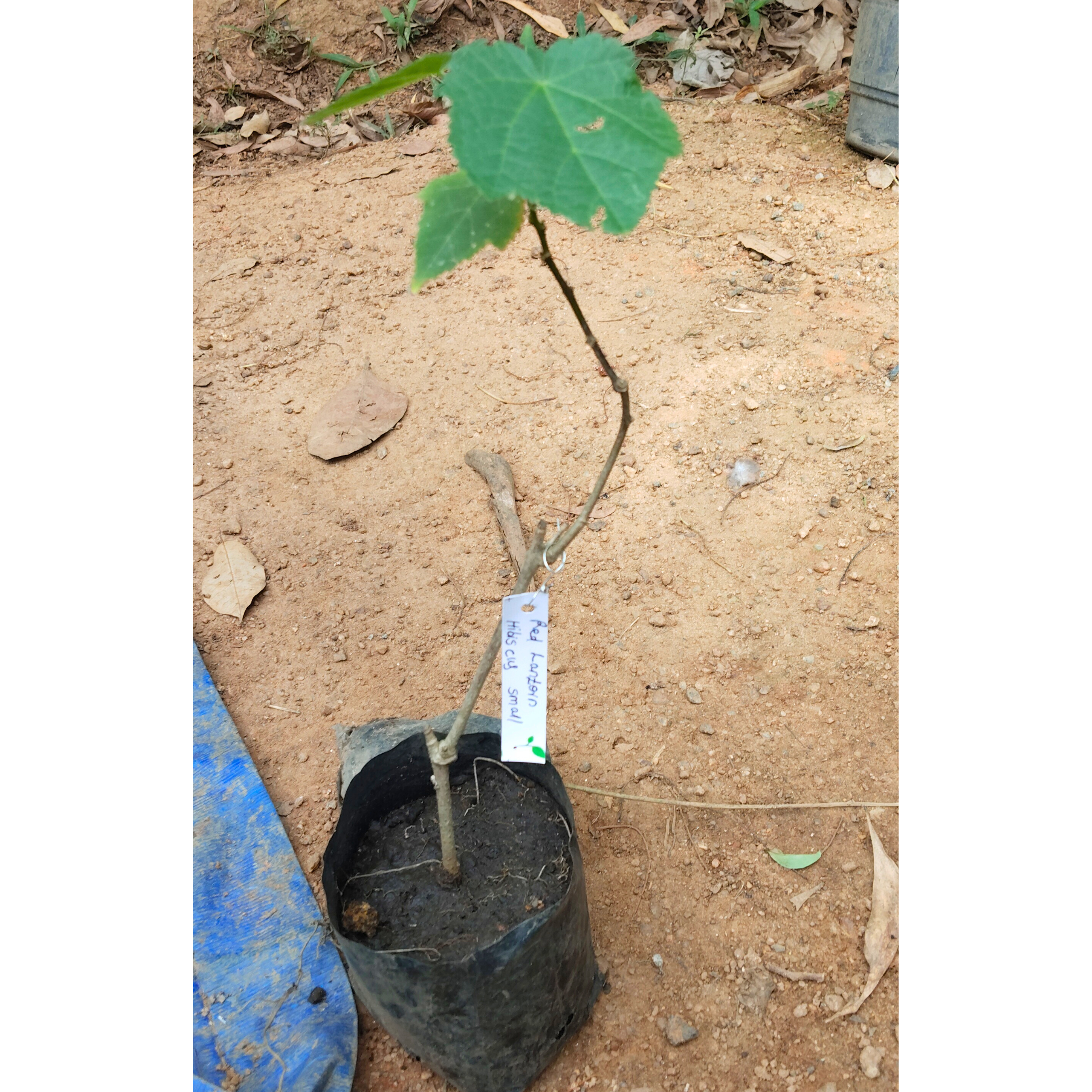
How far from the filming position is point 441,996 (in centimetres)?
138

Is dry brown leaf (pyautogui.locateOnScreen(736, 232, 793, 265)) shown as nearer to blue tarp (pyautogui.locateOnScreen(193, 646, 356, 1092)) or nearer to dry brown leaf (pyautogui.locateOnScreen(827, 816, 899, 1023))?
dry brown leaf (pyautogui.locateOnScreen(827, 816, 899, 1023))

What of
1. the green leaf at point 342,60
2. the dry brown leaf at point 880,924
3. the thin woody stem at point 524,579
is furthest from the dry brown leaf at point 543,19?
the dry brown leaf at point 880,924

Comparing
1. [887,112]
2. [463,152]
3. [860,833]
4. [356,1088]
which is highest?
[463,152]

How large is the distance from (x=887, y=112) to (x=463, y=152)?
3408 millimetres

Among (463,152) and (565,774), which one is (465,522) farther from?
(463,152)

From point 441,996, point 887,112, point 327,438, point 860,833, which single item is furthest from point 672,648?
point 887,112

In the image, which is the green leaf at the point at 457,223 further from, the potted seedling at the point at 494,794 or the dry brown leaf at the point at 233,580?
the dry brown leaf at the point at 233,580

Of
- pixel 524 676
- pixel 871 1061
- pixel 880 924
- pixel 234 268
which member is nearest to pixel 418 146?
pixel 234 268

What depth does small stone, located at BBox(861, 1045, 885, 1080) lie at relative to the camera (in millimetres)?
1602

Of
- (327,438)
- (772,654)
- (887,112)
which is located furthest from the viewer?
(887,112)

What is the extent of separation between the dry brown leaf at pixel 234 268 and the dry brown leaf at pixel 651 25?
2.25 metres

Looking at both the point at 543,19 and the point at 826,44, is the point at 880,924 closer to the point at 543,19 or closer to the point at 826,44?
the point at 826,44

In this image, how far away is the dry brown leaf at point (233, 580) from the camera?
8.21 feet

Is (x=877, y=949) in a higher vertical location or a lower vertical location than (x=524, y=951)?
lower
